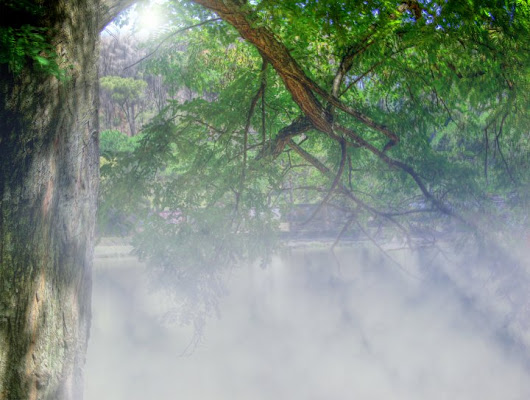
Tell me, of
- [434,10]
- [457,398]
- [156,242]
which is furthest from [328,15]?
[457,398]

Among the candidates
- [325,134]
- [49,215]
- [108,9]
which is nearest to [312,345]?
[325,134]

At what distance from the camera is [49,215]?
8.80 feet

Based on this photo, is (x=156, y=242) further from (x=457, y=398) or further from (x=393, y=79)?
(x=457, y=398)

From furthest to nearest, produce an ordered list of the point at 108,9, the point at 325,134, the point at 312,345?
the point at 312,345 → the point at 325,134 → the point at 108,9

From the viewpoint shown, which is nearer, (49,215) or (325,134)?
(49,215)

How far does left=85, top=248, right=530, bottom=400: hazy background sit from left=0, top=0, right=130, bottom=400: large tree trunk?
14.3 ft

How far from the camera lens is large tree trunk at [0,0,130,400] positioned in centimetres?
253

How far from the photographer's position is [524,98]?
5.33m

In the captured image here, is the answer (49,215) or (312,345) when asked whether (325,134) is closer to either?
(49,215)

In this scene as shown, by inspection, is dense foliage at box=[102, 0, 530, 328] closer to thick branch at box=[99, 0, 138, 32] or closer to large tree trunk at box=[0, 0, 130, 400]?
thick branch at box=[99, 0, 138, 32]

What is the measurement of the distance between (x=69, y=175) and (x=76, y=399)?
3.16 ft

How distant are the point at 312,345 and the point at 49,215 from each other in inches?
354

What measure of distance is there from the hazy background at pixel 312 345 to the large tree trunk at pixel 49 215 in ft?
14.3

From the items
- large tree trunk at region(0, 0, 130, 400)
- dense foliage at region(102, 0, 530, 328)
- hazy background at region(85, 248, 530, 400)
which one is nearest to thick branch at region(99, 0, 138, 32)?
large tree trunk at region(0, 0, 130, 400)
